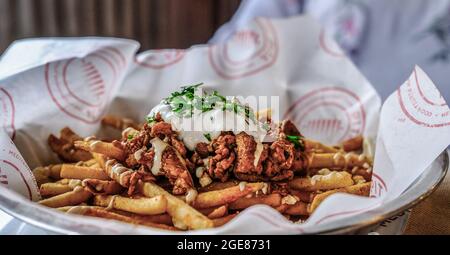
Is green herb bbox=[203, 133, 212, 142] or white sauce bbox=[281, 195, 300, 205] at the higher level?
green herb bbox=[203, 133, 212, 142]

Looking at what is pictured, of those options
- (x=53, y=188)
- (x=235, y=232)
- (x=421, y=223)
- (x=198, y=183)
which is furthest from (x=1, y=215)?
(x=421, y=223)

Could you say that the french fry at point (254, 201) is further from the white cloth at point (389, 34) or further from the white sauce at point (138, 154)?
the white cloth at point (389, 34)

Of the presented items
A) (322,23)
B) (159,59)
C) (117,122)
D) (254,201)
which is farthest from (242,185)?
(322,23)

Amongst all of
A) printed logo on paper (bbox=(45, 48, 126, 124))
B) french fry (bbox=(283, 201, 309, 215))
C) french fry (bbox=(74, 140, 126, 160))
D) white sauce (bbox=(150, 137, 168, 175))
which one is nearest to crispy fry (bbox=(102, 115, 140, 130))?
printed logo on paper (bbox=(45, 48, 126, 124))

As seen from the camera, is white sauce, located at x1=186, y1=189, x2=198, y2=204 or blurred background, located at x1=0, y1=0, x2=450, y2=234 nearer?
white sauce, located at x1=186, y1=189, x2=198, y2=204

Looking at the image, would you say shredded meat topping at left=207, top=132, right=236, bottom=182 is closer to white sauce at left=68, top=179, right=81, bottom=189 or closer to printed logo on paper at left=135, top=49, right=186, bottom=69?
white sauce at left=68, top=179, right=81, bottom=189

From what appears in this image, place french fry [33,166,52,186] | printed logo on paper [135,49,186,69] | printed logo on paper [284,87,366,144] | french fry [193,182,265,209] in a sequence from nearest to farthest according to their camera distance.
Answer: french fry [193,182,265,209] → french fry [33,166,52,186] → printed logo on paper [284,87,366,144] → printed logo on paper [135,49,186,69]
